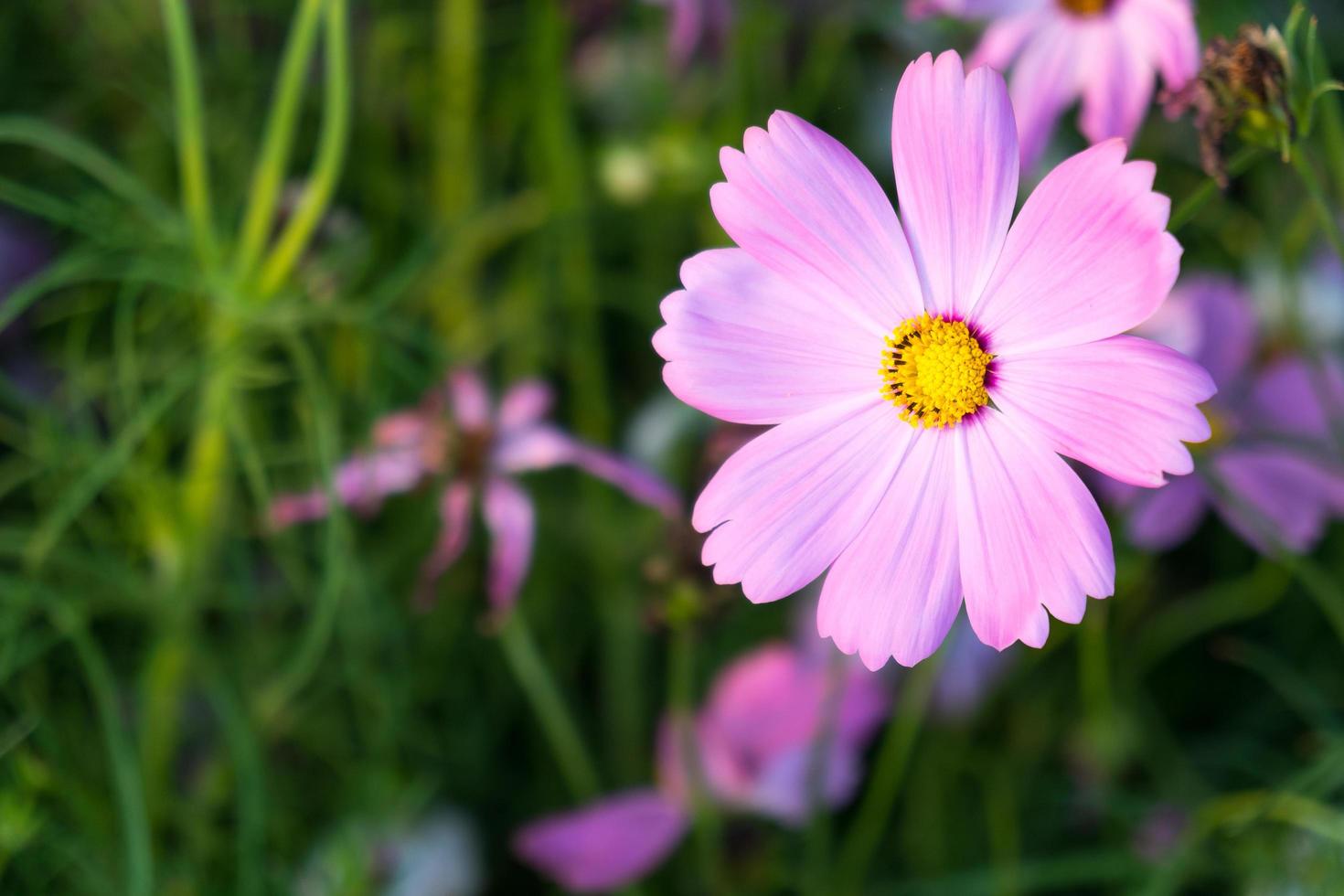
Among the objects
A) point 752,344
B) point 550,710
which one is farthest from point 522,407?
point 752,344

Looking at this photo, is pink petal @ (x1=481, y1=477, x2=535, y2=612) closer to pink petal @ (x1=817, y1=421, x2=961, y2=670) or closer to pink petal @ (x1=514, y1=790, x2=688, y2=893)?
pink petal @ (x1=514, y1=790, x2=688, y2=893)

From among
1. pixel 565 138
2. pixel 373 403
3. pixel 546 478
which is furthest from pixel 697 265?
pixel 546 478

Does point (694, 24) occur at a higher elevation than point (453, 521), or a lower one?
higher

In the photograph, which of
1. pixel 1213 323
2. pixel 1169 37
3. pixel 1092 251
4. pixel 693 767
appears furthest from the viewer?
pixel 1213 323

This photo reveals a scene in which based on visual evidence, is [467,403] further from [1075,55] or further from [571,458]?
[1075,55]

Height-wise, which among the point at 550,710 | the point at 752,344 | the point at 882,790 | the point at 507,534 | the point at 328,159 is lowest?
the point at 882,790

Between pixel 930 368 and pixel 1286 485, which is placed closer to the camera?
pixel 930 368

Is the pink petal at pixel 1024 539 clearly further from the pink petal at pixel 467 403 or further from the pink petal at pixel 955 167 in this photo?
the pink petal at pixel 467 403

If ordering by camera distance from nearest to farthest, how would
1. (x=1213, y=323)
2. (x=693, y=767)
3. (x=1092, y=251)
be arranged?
(x=1092, y=251)
(x=693, y=767)
(x=1213, y=323)
